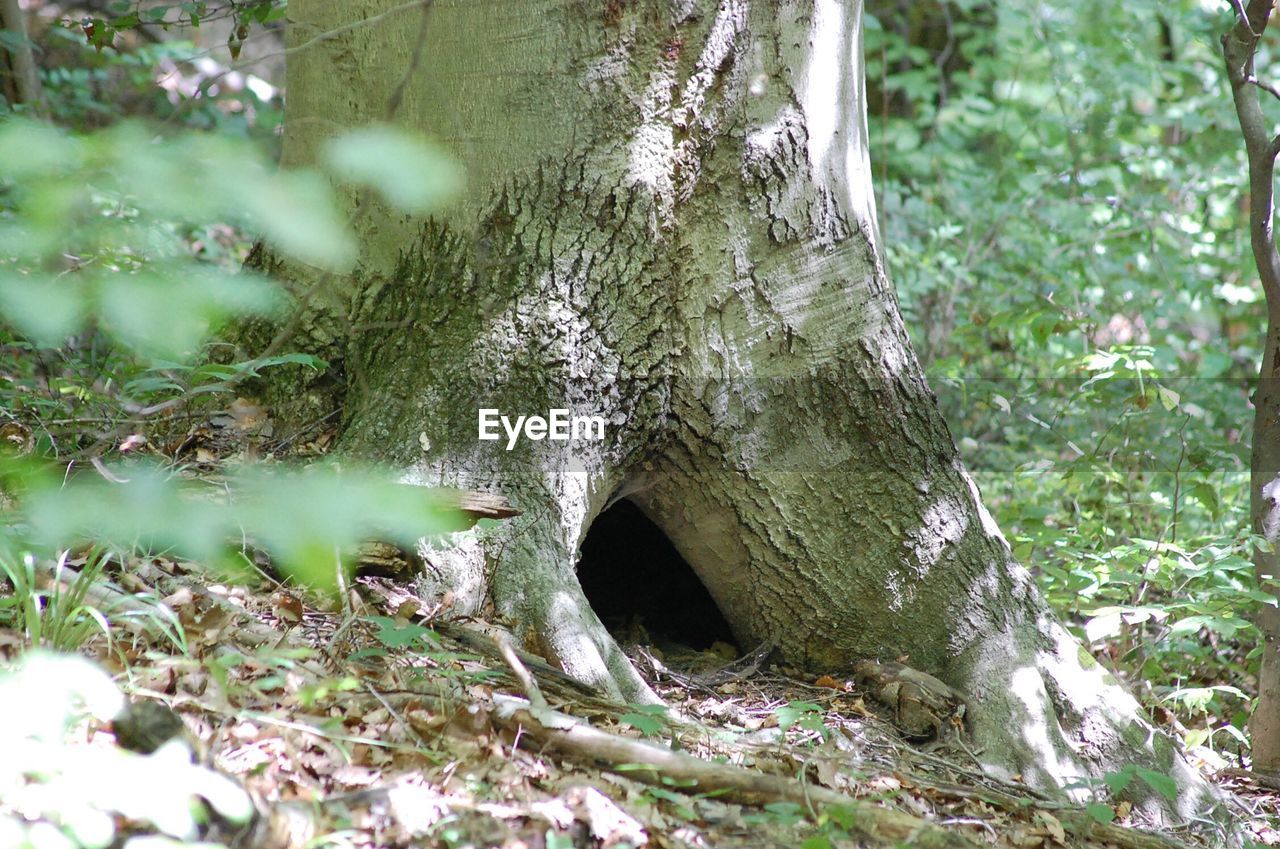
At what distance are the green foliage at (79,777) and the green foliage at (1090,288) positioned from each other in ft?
10.0

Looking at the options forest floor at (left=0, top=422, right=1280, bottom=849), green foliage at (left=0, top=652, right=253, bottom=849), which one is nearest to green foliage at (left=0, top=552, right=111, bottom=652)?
forest floor at (left=0, top=422, right=1280, bottom=849)

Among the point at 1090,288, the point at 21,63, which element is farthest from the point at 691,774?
the point at 1090,288

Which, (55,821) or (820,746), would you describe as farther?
(820,746)

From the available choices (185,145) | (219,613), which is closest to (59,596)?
(219,613)

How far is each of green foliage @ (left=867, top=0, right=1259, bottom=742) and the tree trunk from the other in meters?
0.72

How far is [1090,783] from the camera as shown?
259cm

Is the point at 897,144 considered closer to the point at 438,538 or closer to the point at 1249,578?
the point at 1249,578

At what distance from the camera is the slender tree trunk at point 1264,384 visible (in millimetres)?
3443

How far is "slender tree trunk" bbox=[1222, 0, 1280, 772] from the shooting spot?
3.44m

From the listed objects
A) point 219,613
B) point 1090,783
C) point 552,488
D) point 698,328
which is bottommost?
point 1090,783

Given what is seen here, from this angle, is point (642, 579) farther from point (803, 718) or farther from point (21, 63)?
point (21, 63)

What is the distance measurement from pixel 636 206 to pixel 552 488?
3.01ft

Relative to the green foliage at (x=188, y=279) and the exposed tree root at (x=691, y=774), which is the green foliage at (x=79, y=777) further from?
the exposed tree root at (x=691, y=774)

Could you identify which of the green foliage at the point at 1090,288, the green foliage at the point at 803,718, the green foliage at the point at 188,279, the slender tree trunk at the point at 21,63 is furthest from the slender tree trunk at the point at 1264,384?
the slender tree trunk at the point at 21,63
